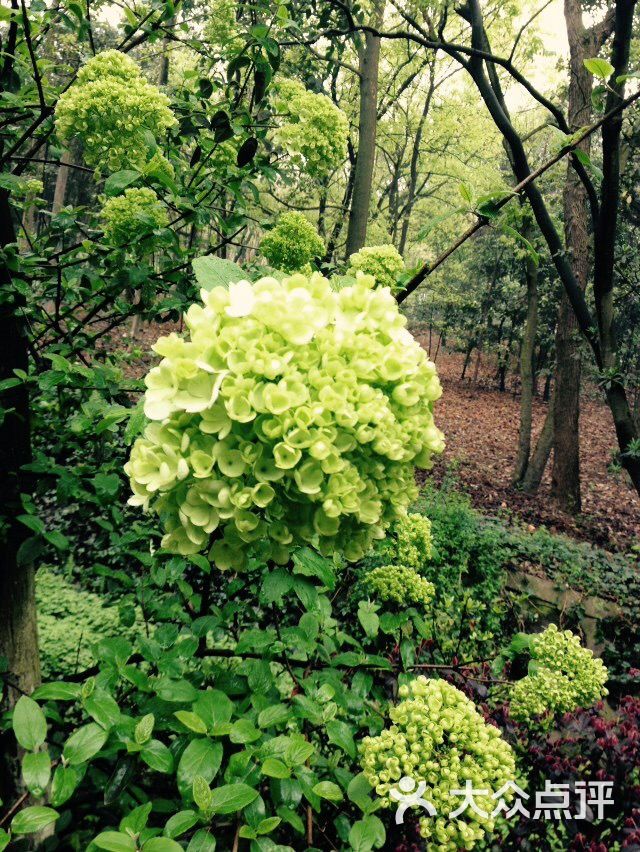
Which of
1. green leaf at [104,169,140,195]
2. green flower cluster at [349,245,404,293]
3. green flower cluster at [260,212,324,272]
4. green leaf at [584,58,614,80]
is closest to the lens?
green leaf at [584,58,614,80]

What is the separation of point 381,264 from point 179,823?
1820mm

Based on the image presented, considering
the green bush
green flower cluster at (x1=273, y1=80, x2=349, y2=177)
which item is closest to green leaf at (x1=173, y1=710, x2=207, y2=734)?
green flower cluster at (x1=273, y1=80, x2=349, y2=177)

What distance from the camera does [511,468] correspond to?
12609mm

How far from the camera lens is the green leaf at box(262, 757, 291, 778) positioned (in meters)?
1.25

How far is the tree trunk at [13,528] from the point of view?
2015 millimetres

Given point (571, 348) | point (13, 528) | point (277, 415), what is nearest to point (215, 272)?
point (277, 415)

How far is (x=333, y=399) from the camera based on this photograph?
3.07 feet

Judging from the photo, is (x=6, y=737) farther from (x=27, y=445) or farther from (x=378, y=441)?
(x=378, y=441)

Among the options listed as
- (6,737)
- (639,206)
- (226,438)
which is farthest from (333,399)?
(639,206)

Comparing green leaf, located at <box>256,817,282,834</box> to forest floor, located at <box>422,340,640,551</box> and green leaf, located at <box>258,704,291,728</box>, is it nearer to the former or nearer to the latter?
green leaf, located at <box>258,704,291,728</box>

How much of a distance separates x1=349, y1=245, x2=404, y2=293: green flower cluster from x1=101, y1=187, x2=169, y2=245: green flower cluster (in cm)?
77

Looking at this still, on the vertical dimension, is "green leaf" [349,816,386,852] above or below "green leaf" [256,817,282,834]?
below

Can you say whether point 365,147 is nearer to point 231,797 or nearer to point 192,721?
point 192,721

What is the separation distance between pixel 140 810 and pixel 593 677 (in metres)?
1.79
